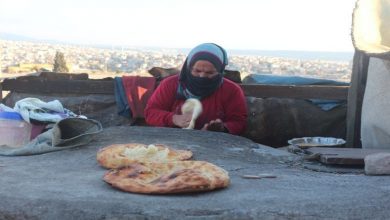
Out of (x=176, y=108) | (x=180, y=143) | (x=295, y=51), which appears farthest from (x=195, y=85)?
(x=295, y=51)

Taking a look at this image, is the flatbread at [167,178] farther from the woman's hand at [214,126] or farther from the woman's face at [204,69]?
the woman's face at [204,69]

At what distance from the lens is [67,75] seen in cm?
496

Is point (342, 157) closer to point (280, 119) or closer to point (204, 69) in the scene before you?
point (204, 69)

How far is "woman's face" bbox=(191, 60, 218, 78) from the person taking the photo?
12.0 feet

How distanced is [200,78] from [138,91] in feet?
3.83

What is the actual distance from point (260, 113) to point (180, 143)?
209cm

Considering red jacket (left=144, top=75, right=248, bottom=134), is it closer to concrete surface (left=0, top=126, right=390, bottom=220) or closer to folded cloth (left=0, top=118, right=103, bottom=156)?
folded cloth (left=0, top=118, right=103, bottom=156)

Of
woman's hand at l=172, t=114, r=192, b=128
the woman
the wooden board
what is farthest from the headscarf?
the wooden board

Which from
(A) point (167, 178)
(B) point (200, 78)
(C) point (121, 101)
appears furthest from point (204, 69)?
(A) point (167, 178)

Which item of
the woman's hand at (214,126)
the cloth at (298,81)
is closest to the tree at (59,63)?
the cloth at (298,81)

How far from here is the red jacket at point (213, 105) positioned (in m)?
3.71

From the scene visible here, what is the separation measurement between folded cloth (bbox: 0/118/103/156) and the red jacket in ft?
3.05

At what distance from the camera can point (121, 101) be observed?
4.72 m

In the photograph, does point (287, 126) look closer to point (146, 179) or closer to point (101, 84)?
point (101, 84)
